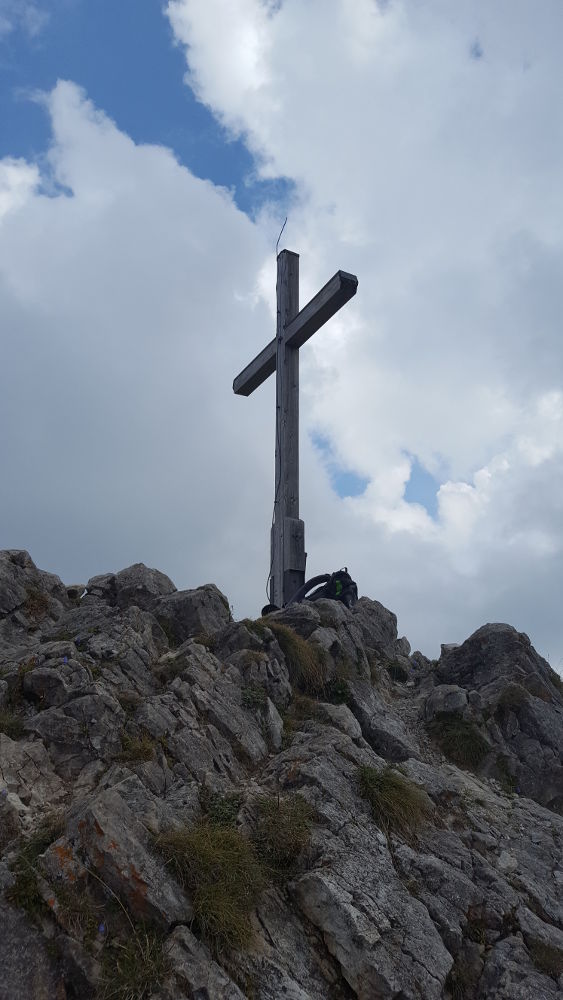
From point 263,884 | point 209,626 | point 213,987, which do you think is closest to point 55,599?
point 209,626

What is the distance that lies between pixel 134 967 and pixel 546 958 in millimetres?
3538

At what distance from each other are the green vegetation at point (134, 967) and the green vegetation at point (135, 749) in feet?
6.87

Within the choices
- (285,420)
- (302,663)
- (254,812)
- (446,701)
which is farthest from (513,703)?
(285,420)

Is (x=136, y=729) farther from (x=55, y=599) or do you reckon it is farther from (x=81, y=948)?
(x=55, y=599)

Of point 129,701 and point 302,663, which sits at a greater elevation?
point 302,663

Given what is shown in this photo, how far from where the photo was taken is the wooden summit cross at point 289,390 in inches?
515

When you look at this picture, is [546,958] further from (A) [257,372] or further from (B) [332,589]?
(A) [257,372]

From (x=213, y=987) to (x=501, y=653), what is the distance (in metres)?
8.16

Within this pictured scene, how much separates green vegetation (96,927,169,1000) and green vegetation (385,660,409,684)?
7.84 m

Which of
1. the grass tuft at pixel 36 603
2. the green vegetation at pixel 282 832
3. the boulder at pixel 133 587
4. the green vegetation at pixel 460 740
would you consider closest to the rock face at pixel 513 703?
the green vegetation at pixel 460 740

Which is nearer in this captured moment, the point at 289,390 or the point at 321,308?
the point at 321,308

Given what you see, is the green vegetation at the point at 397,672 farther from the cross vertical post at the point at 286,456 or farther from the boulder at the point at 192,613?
the boulder at the point at 192,613

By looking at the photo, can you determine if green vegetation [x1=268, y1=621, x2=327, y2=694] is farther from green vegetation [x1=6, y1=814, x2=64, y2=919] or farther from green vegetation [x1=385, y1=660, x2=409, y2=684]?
green vegetation [x1=6, y1=814, x2=64, y2=919]

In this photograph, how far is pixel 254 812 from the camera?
6711mm
